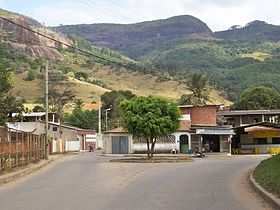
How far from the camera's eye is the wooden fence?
88.4 ft

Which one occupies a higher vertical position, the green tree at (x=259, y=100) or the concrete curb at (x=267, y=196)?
the green tree at (x=259, y=100)

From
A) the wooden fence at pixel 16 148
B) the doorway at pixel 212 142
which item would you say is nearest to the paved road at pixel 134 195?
the wooden fence at pixel 16 148

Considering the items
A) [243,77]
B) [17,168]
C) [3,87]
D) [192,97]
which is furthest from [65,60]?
[17,168]

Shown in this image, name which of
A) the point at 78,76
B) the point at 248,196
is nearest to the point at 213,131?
the point at 248,196

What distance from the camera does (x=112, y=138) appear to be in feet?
219

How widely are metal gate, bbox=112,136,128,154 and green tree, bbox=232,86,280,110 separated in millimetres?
42601

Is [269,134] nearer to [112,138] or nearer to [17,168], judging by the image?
[112,138]

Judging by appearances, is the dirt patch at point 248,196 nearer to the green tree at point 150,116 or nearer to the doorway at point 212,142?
the green tree at point 150,116

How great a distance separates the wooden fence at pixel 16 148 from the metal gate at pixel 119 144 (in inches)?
982

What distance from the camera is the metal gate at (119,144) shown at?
215ft

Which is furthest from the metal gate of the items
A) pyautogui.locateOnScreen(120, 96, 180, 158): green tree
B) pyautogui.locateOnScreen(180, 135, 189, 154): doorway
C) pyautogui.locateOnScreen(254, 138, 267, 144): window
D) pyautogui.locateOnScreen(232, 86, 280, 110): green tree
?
pyautogui.locateOnScreen(232, 86, 280, 110): green tree

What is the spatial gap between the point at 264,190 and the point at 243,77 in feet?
492

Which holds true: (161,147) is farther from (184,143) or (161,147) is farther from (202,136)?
(202,136)

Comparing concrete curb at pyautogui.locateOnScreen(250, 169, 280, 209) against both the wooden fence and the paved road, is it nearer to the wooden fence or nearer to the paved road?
the paved road
